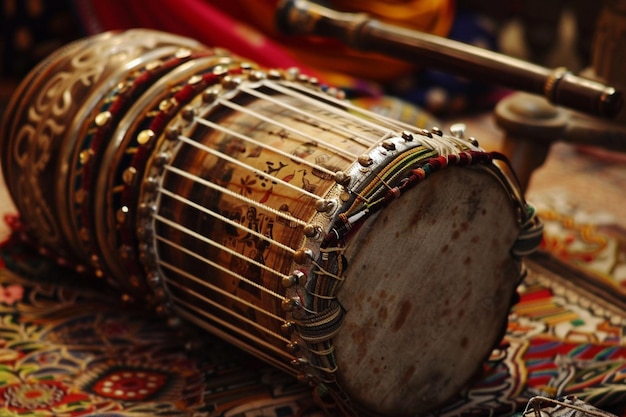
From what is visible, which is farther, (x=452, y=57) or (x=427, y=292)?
(x=452, y=57)

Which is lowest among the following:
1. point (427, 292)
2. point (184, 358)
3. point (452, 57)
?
point (184, 358)

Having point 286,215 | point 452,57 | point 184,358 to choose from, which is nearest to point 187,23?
point 452,57

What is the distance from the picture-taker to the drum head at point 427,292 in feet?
3.29

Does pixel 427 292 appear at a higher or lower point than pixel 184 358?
higher

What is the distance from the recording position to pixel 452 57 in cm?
150

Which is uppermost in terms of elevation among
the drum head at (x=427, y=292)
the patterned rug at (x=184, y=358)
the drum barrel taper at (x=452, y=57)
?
the drum barrel taper at (x=452, y=57)

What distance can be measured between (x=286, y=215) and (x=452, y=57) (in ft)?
2.06

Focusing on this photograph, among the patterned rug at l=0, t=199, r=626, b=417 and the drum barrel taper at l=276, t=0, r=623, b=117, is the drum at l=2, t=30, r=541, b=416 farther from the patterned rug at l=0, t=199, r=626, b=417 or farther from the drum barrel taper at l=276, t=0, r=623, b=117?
the drum barrel taper at l=276, t=0, r=623, b=117

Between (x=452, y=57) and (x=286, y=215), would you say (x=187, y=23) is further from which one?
(x=286, y=215)

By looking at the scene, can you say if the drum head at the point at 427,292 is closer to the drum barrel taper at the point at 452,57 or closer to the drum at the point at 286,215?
the drum at the point at 286,215

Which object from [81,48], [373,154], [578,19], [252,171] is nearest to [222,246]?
[252,171]

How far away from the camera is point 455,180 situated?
104 centimetres

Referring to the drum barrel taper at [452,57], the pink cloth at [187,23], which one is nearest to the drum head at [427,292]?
the drum barrel taper at [452,57]

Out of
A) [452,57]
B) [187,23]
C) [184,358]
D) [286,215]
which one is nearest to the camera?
Answer: [286,215]
